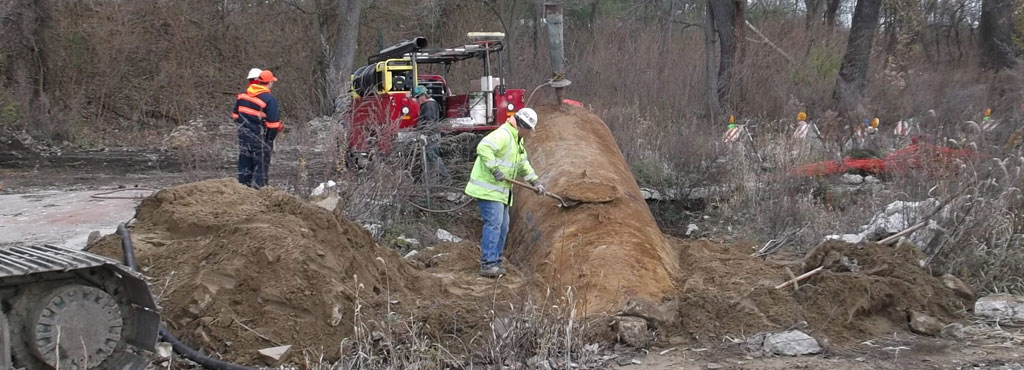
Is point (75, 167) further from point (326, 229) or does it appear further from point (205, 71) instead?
point (326, 229)

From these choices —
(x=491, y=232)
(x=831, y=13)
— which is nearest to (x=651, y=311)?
(x=491, y=232)

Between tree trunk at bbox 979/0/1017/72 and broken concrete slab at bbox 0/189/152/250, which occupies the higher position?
tree trunk at bbox 979/0/1017/72

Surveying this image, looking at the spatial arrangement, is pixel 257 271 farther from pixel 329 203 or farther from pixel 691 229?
pixel 691 229

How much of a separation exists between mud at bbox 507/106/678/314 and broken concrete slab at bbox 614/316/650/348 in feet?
0.88

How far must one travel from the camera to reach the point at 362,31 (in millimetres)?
24094

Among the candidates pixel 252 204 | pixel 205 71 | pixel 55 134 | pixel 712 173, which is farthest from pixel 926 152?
pixel 205 71

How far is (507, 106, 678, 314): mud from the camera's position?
616 centimetres

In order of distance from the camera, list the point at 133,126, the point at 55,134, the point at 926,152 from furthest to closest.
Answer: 1. the point at 133,126
2. the point at 55,134
3. the point at 926,152

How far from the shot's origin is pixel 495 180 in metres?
7.30

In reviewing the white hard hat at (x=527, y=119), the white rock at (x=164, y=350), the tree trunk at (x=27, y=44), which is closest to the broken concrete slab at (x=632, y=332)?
the white hard hat at (x=527, y=119)

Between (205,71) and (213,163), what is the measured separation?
39.4 ft

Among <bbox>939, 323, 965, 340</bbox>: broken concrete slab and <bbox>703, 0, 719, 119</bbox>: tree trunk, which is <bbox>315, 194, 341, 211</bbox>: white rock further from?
<bbox>703, 0, 719, 119</bbox>: tree trunk

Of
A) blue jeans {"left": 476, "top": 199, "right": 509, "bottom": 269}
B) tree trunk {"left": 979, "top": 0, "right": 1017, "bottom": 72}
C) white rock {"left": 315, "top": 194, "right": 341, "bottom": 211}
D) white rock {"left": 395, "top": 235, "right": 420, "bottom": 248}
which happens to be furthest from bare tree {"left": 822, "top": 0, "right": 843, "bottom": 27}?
white rock {"left": 315, "top": 194, "right": 341, "bottom": 211}

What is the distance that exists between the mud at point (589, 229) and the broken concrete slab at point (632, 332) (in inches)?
10.6
